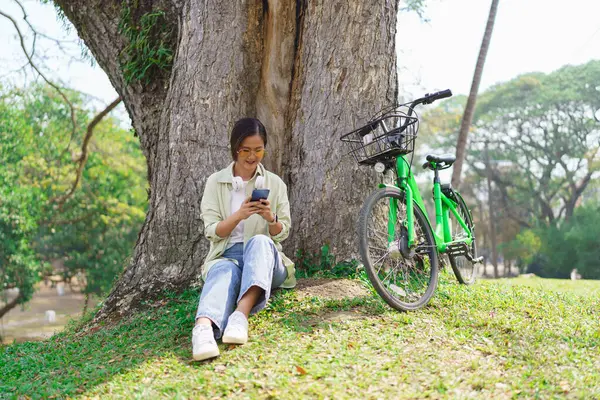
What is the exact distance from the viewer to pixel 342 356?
3545mm

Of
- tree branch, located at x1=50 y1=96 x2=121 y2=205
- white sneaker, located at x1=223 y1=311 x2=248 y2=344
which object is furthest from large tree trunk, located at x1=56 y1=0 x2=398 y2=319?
tree branch, located at x1=50 y1=96 x2=121 y2=205

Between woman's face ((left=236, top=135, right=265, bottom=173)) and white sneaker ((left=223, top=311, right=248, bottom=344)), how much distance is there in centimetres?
105

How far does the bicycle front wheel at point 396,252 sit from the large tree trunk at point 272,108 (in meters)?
0.41

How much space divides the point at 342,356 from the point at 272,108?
2654 mm

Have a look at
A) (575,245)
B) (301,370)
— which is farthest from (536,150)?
(301,370)

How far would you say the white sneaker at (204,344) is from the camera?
3465mm

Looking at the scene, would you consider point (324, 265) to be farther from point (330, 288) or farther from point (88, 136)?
point (88, 136)

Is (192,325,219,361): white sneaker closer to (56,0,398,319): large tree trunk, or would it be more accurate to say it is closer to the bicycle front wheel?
the bicycle front wheel

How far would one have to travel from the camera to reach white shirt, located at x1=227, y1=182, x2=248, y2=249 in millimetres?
4207

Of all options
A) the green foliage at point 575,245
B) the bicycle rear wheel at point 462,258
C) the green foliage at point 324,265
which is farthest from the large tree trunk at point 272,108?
the green foliage at point 575,245

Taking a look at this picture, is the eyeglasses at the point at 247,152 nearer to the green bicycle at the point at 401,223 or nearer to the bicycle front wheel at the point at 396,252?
the green bicycle at the point at 401,223

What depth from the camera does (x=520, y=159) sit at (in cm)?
2808

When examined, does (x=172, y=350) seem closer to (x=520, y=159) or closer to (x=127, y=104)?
(x=127, y=104)

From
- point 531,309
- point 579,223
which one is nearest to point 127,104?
point 531,309
